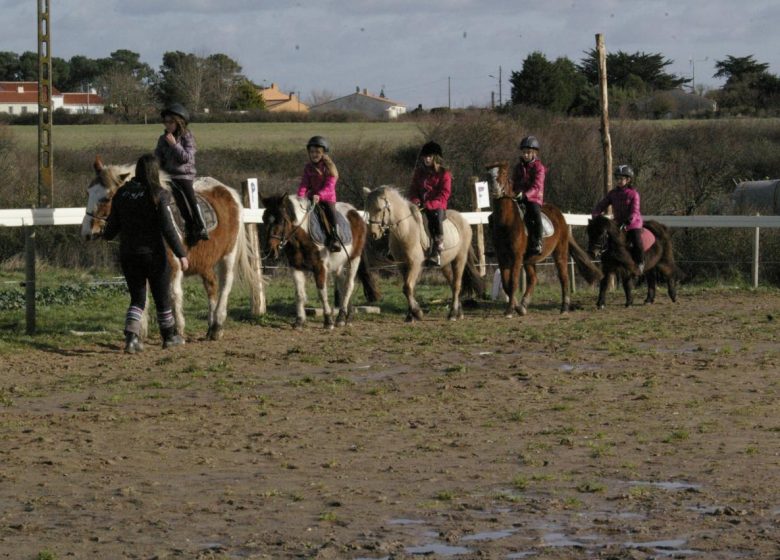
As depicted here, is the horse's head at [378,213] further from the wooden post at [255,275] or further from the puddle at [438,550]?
the puddle at [438,550]

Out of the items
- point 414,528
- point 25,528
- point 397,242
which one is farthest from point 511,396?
point 397,242

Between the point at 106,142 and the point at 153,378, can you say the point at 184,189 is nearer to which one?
the point at 153,378

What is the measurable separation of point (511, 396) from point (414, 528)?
4594 millimetres

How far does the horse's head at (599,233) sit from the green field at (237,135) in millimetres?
40548

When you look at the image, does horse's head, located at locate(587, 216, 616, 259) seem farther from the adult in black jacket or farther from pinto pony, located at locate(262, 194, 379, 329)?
the adult in black jacket

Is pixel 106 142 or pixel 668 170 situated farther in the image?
pixel 106 142

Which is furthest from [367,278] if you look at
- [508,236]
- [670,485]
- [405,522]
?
[405,522]

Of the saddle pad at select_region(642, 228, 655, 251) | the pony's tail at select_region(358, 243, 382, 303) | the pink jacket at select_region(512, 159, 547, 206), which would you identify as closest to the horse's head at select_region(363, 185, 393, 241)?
the pony's tail at select_region(358, 243, 382, 303)

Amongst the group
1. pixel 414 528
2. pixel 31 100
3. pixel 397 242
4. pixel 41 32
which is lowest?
pixel 414 528

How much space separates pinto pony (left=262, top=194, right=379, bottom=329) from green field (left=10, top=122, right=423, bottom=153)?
136 feet

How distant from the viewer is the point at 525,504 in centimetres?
714

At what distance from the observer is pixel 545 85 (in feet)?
272

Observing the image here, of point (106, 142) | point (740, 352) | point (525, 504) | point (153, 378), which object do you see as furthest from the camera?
point (106, 142)

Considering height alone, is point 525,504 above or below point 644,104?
below
